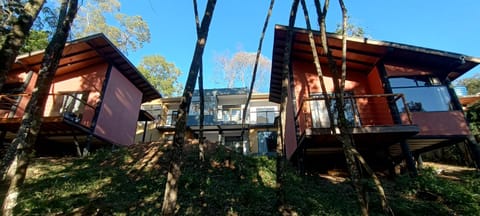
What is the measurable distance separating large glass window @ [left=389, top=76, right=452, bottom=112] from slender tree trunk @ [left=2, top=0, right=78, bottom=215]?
10498mm

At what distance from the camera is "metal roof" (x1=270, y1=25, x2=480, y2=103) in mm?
8312

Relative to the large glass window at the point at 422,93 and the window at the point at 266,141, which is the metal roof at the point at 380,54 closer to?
the large glass window at the point at 422,93

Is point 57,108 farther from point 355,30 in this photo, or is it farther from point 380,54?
point 355,30

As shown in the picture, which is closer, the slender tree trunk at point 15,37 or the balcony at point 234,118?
the slender tree trunk at point 15,37

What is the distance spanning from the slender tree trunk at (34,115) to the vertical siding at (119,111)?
22.1 feet

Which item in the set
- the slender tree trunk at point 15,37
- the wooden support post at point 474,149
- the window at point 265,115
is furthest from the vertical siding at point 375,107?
the slender tree trunk at point 15,37

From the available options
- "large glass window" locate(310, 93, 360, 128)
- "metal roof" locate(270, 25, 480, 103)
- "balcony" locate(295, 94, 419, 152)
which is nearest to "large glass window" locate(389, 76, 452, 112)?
"metal roof" locate(270, 25, 480, 103)

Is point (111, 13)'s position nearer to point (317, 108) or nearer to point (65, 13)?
point (65, 13)

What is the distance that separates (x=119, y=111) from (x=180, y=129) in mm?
9970

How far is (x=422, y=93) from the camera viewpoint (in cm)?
887

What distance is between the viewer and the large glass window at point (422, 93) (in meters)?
8.62

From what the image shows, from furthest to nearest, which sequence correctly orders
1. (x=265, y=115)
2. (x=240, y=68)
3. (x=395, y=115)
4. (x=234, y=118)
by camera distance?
(x=240, y=68), (x=234, y=118), (x=265, y=115), (x=395, y=115)

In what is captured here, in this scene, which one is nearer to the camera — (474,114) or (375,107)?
(375,107)

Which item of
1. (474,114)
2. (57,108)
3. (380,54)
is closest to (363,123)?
(380,54)
